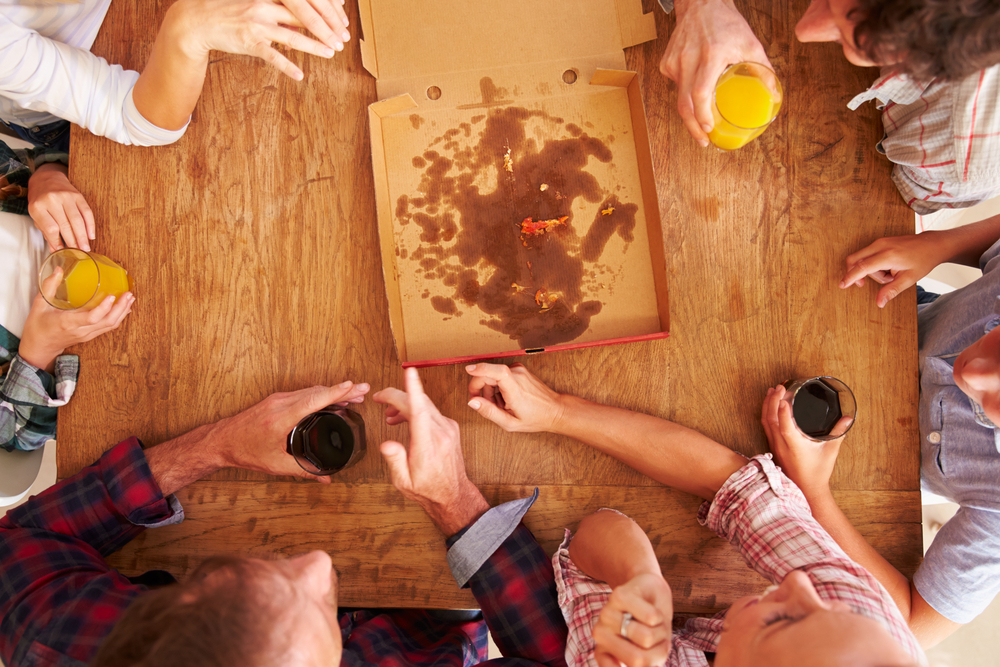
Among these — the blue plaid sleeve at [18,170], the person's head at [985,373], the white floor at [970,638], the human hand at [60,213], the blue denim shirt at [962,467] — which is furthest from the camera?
the white floor at [970,638]

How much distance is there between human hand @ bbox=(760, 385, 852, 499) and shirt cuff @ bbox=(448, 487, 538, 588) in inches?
18.5

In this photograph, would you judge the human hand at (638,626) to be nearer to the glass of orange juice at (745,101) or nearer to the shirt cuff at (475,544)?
the shirt cuff at (475,544)

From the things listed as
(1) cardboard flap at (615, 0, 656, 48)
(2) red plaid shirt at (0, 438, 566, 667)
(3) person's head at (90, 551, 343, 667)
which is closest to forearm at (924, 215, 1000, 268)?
(1) cardboard flap at (615, 0, 656, 48)

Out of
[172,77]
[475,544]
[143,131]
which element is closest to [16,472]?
[143,131]

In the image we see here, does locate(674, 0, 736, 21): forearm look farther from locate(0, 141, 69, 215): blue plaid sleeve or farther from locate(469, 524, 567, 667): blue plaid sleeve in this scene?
locate(0, 141, 69, 215): blue plaid sleeve

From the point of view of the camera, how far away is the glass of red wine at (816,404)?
0.83m

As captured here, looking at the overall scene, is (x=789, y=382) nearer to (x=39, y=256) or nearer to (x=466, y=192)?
(x=466, y=192)

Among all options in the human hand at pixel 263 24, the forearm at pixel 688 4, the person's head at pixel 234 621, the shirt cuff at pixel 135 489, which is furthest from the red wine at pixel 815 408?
the shirt cuff at pixel 135 489

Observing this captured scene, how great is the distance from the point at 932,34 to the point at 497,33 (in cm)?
61

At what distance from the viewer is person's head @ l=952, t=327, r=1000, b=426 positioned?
0.71m

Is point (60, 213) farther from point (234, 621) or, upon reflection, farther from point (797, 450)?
point (797, 450)

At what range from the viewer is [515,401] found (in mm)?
847

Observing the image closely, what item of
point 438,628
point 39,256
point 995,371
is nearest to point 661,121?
point 995,371

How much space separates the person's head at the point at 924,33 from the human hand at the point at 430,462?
2.50 feet
